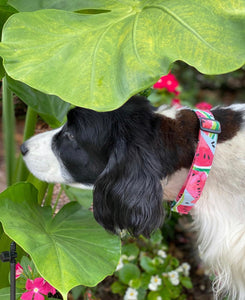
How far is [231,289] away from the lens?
66.5 inches

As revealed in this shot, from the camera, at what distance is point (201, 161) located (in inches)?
53.0

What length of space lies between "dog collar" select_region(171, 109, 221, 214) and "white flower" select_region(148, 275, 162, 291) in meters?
0.89

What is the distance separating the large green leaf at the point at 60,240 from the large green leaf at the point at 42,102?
353mm

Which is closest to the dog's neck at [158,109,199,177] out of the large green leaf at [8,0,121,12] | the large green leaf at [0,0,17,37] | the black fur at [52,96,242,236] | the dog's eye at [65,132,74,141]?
the black fur at [52,96,242,236]

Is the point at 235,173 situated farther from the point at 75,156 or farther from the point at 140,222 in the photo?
the point at 75,156

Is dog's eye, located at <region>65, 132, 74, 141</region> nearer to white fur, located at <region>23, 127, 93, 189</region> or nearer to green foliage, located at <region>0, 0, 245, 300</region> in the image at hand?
white fur, located at <region>23, 127, 93, 189</region>

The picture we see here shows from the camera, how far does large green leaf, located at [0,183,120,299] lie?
125cm

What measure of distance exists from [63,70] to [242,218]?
82cm

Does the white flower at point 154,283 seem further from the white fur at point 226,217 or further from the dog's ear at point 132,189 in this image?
the dog's ear at point 132,189

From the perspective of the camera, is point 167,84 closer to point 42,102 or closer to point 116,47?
point 42,102

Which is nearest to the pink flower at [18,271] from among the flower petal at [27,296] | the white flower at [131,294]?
the flower petal at [27,296]

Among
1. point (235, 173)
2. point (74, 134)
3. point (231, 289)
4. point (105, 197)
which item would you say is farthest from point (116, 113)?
point (231, 289)

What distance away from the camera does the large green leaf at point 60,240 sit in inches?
49.1

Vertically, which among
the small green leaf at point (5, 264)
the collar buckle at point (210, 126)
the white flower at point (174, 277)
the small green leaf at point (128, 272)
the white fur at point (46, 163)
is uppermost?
the collar buckle at point (210, 126)
